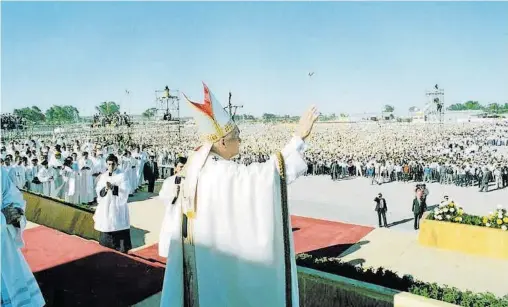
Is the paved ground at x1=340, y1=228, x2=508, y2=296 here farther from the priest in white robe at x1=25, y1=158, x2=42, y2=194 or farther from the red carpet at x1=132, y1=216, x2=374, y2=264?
the priest in white robe at x1=25, y1=158, x2=42, y2=194

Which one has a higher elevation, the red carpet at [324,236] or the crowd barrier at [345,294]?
the crowd barrier at [345,294]

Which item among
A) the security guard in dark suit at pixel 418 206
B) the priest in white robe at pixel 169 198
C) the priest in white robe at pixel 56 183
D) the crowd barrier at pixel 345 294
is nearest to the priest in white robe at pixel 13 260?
the priest in white robe at pixel 169 198

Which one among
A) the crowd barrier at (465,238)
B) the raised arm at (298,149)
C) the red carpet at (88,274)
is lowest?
the crowd barrier at (465,238)

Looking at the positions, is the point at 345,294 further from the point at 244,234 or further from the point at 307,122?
the point at 307,122

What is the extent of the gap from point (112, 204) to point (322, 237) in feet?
16.5

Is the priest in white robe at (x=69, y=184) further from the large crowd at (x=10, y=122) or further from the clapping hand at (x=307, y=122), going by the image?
the large crowd at (x=10, y=122)

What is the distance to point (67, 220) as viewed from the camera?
8781 millimetres

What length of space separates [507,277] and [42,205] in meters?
9.31

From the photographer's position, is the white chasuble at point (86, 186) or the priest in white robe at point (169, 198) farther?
the white chasuble at point (86, 186)

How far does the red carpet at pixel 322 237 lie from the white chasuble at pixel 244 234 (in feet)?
17.4

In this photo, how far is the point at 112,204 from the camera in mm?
7094

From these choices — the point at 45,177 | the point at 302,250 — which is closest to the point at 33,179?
the point at 45,177

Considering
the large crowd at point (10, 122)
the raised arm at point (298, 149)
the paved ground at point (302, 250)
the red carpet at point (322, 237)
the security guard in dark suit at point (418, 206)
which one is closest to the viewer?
the raised arm at point (298, 149)

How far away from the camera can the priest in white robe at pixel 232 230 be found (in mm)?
2770
